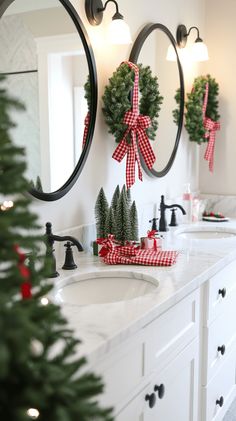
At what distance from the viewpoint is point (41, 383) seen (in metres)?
0.64

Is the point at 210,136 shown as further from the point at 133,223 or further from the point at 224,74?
the point at 133,223

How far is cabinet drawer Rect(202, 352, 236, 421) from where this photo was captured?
197cm

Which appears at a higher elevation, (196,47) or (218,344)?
(196,47)

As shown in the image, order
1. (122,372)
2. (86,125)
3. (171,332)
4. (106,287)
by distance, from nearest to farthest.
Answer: (122,372), (171,332), (106,287), (86,125)

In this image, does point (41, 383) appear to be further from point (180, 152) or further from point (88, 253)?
point (180, 152)

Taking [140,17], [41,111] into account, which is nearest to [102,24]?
[140,17]

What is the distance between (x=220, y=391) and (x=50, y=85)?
156cm

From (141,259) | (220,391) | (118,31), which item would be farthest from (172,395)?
(118,31)

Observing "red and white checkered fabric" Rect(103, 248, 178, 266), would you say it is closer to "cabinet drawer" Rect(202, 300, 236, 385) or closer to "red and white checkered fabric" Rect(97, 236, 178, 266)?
"red and white checkered fabric" Rect(97, 236, 178, 266)

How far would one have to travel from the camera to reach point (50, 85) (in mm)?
1775

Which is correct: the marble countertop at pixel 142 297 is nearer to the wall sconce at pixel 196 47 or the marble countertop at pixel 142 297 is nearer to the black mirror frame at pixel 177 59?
the black mirror frame at pixel 177 59

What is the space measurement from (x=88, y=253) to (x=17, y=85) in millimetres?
785

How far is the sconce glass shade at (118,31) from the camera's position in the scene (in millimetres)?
2027

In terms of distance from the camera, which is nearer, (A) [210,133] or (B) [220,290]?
(B) [220,290]
